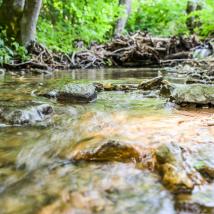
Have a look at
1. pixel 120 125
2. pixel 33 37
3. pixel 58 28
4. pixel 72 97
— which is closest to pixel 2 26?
pixel 33 37

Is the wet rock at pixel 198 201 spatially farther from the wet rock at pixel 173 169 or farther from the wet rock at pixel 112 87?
the wet rock at pixel 112 87

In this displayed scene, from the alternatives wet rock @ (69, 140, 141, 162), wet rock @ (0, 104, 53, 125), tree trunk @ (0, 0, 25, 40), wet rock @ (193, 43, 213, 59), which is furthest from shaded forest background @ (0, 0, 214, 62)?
wet rock @ (69, 140, 141, 162)

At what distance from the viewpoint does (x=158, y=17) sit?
16.8 metres

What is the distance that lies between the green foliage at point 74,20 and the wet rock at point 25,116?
7060 mm

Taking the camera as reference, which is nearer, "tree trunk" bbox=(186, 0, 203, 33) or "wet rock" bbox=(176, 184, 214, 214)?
"wet rock" bbox=(176, 184, 214, 214)

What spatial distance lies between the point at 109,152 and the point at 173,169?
38 centimetres

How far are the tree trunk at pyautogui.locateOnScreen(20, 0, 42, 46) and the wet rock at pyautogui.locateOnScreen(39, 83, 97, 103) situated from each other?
433cm

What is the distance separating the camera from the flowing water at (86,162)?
4.18 ft

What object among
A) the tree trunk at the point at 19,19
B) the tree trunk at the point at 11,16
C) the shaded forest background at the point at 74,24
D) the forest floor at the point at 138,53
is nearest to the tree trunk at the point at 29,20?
the tree trunk at the point at 19,19

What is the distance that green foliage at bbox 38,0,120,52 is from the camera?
9.70 metres

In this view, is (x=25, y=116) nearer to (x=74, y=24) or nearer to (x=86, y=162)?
(x=86, y=162)

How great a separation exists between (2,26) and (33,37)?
70 centimetres

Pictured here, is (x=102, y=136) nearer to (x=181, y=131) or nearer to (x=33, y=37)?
(x=181, y=131)

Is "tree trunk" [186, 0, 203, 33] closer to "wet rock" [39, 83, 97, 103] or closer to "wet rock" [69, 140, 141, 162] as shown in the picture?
"wet rock" [39, 83, 97, 103]
